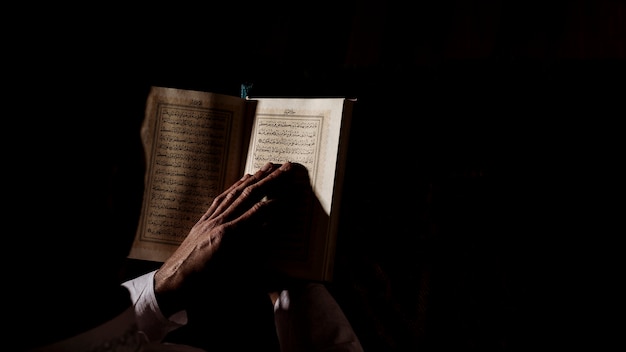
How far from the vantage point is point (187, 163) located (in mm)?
1052

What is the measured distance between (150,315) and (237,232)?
0.27 m

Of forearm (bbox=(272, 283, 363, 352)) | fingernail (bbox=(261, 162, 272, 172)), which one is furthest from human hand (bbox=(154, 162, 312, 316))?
forearm (bbox=(272, 283, 363, 352))

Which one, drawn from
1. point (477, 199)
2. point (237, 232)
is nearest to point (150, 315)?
point (237, 232)

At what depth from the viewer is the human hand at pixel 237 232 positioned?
89 centimetres

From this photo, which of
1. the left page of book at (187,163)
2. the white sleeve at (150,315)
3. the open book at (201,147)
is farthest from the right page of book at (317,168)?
Answer: the white sleeve at (150,315)

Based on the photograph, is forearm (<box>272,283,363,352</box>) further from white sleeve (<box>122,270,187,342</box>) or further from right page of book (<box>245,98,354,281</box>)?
white sleeve (<box>122,270,187,342</box>)

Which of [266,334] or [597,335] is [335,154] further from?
[597,335]

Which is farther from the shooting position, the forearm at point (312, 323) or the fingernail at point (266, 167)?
the fingernail at point (266, 167)

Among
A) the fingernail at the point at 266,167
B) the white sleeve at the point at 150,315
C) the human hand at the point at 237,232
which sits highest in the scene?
the fingernail at the point at 266,167

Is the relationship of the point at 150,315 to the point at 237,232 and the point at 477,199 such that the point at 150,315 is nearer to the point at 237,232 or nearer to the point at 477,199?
the point at 237,232

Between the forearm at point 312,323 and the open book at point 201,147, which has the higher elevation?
the open book at point 201,147

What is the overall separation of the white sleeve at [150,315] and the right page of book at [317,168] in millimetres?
279

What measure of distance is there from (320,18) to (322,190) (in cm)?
146

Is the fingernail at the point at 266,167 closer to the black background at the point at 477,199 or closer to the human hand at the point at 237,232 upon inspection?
the human hand at the point at 237,232
